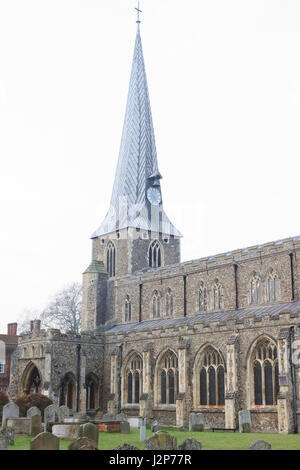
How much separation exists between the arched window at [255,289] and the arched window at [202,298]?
3.83 meters

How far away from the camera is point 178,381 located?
3444cm

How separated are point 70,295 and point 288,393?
4488 cm

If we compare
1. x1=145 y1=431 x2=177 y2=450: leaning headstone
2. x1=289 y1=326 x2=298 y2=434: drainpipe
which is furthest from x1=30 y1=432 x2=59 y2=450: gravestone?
x1=289 y1=326 x2=298 y2=434: drainpipe

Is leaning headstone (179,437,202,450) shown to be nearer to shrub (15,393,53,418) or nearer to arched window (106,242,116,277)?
shrub (15,393,53,418)

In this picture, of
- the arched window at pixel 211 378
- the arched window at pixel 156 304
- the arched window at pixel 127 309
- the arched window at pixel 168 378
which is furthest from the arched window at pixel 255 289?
the arched window at pixel 127 309

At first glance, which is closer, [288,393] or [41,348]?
[288,393]

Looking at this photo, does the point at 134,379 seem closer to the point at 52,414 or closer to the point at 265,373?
the point at 52,414

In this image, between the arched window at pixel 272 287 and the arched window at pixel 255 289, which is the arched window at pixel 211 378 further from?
the arched window at pixel 272 287

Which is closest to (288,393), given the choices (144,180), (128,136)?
(144,180)

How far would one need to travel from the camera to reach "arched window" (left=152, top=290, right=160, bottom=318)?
43.2 metres

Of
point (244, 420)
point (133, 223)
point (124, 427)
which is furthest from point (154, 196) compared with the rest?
point (124, 427)

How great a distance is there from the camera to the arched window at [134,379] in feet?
125

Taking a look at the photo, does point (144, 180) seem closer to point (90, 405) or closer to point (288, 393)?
point (90, 405)

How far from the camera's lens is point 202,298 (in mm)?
39875
